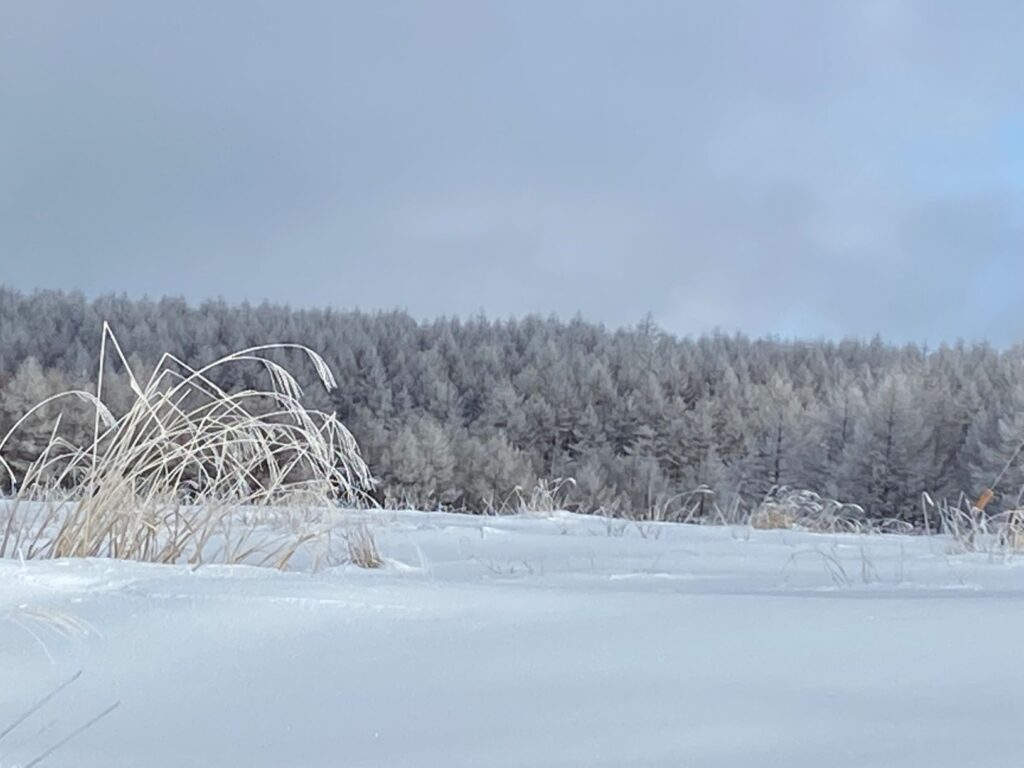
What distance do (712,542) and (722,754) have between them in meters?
2.77

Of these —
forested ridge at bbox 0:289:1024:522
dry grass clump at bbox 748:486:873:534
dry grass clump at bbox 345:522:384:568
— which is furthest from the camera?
forested ridge at bbox 0:289:1024:522

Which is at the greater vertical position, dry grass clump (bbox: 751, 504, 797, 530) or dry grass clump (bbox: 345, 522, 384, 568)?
Result: dry grass clump (bbox: 751, 504, 797, 530)

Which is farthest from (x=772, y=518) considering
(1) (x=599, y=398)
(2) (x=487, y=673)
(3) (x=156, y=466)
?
(1) (x=599, y=398)

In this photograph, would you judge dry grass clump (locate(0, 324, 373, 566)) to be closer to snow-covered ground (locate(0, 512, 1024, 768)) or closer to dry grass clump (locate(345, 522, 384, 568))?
dry grass clump (locate(345, 522, 384, 568))

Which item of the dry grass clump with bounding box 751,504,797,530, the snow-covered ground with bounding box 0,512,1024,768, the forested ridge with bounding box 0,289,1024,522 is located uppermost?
the forested ridge with bounding box 0,289,1024,522

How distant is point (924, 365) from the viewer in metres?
54.9

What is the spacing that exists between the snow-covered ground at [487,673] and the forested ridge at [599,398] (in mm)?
25110

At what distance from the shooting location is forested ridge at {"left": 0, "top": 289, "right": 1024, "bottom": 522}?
3856 centimetres

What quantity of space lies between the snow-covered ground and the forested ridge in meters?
25.1

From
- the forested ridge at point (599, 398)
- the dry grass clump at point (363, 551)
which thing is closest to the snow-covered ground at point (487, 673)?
the dry grass clump at point (363, 551)

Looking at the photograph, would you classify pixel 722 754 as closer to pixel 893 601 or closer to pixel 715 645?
pixel 715 645

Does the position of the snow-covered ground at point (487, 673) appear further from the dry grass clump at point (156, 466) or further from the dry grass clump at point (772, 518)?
the dry grass clump at point (772, 518)

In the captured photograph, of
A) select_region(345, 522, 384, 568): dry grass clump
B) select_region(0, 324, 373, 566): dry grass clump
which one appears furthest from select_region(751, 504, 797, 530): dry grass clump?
select_region(0, 324, 373, 566): dry grass clump

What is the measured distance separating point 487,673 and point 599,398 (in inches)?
2573
